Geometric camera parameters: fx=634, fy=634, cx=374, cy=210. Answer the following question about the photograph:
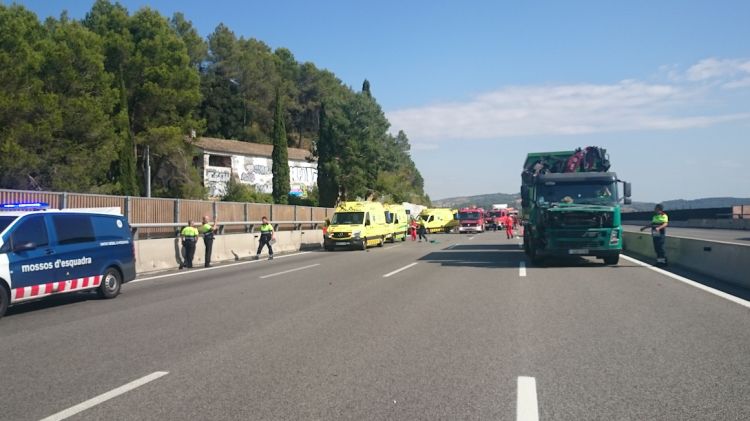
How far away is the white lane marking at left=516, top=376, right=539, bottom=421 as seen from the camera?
16.4ft

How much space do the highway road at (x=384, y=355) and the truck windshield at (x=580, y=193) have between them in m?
5.75

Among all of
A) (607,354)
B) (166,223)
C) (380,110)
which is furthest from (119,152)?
(607,354)

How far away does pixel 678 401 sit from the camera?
5387 mm

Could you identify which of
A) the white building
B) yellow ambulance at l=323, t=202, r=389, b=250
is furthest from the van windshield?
the white building

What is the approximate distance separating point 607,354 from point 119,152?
4000cm

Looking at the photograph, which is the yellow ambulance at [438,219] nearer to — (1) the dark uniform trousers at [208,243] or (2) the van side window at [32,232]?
(1) the dark uniform trousers at [208,243]

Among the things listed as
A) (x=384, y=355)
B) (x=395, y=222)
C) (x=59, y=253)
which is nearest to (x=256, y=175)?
(x=395, y=222)

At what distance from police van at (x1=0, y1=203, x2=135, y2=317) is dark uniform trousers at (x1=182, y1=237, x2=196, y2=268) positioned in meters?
6.66

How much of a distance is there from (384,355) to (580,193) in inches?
526

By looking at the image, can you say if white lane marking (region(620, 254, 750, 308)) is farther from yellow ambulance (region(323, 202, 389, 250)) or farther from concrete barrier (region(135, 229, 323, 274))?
concrete barrier (region(135, 229, 323, 274))

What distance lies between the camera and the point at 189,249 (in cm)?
2048

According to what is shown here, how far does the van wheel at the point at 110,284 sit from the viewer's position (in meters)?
12.5

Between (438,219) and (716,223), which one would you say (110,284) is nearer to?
(438,219)

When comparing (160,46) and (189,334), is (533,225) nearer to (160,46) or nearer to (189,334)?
(189,334)
